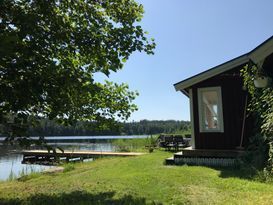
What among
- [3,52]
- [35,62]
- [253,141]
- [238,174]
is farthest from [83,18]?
[253,141]

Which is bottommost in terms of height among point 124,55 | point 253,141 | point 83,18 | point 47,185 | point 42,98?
point 47,185

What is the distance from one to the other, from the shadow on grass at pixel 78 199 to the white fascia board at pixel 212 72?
6.16 metres

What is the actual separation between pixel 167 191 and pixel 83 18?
3.66m

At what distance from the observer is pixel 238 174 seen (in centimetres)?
809

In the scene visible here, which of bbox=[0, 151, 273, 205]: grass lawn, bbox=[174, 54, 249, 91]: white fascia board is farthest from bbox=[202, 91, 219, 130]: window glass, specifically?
bbox=[0, 151, 273, 205]: grass lawn

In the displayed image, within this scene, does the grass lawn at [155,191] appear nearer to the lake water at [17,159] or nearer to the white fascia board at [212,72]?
the lake water at [17,159]

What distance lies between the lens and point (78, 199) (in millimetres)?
6055

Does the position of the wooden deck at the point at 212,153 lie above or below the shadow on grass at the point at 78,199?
above

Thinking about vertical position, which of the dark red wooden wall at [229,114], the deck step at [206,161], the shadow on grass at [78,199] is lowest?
the shadow on grass at [78,199]

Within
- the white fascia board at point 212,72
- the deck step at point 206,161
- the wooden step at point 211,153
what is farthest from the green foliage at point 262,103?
the white fascia board at point 212,72

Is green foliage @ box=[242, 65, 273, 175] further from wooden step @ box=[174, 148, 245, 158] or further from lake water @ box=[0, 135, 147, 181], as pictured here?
lake water @ box=[0, 135, 147, 181]

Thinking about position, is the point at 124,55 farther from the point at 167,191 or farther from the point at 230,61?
the point at 230,61

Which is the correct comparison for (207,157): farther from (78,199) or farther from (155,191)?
(78,199)

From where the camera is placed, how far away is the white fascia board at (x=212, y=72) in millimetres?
10867
